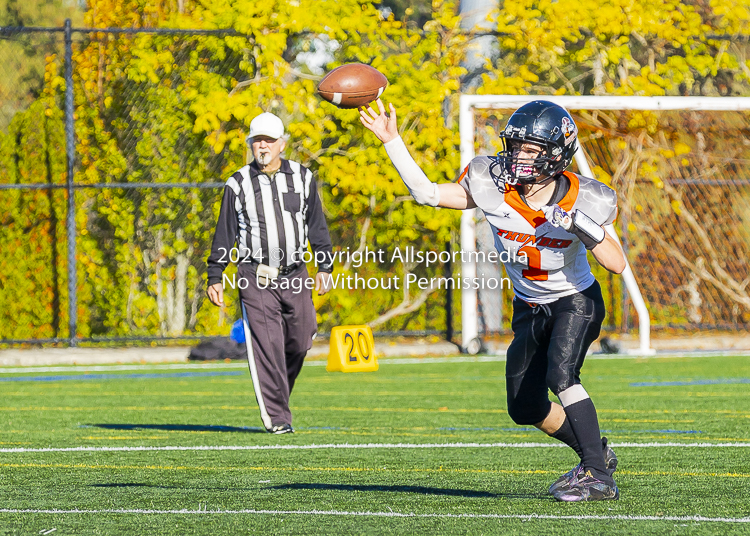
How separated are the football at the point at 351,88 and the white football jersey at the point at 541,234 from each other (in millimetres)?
1248

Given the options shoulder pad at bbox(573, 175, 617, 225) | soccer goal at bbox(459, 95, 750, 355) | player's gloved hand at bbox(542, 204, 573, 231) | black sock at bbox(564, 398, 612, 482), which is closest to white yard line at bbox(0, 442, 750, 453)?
black sock at bbox(564, 398, 612, 482)

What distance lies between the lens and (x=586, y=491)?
437cm

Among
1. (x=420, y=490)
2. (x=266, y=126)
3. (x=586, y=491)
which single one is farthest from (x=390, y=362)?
(x=586, y=491)

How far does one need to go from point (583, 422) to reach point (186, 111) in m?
9.07

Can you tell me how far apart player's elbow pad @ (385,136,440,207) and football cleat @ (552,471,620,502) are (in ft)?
3.94

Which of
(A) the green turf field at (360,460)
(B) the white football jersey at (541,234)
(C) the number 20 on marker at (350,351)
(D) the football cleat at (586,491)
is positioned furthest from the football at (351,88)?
(C) the number 20 on marker at (350,351)

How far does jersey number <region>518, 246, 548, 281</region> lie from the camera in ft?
15.2

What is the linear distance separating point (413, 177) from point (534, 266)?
0.59m

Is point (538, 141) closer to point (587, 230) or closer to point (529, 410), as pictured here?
point (587, 230)

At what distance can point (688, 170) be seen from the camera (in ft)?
46.8

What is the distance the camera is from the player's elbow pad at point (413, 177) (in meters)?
4.71

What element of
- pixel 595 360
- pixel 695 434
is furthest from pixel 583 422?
pixel 595 360

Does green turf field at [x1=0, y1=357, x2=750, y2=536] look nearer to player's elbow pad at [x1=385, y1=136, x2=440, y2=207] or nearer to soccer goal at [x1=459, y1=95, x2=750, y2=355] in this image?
player's elbow pad at [x1=385, y1=136, x2=440, y2=207]

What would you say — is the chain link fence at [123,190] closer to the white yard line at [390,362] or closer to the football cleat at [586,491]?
the white yard line at [390,362]
